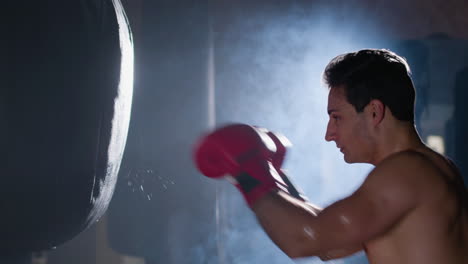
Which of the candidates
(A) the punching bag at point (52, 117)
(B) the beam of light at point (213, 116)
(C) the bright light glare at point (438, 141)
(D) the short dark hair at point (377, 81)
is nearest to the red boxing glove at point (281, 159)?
(D) the short dark hair at point (377, 81)

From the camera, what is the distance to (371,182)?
83 cm

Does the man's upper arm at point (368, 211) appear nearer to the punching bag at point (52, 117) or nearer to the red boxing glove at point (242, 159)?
the red boxing glove at point (242, 159)

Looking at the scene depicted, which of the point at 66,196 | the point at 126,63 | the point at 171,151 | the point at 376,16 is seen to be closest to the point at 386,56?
the point at 126,63

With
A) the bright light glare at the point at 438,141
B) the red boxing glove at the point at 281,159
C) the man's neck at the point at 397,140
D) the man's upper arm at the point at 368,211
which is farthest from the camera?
the bright light glare at the point at 438,141

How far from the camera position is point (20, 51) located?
871 mm

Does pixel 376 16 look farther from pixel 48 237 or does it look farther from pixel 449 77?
pixel 48 237

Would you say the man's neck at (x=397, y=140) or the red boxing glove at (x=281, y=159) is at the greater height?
the man's neck at (x=397, y=140)

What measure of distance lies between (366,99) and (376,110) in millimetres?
27

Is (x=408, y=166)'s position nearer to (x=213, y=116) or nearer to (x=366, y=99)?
(x=366, y=99)

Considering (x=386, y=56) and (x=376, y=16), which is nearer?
(x=386, y=56)

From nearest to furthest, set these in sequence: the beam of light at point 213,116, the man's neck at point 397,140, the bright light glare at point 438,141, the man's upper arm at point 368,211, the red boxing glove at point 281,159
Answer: the man's upper arm at point 368,211 < the man's neck at point 397,140 < the red boxing glove at point 281,159 < the beam of light at point 213,116 < the bright light glare at point 438,141

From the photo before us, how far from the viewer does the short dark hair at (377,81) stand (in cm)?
95

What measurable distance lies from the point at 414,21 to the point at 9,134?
79.3 inches

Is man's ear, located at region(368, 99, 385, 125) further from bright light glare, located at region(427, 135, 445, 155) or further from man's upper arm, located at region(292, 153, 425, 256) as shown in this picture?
bright light glare, located at region(427, 135, 445, 155)
